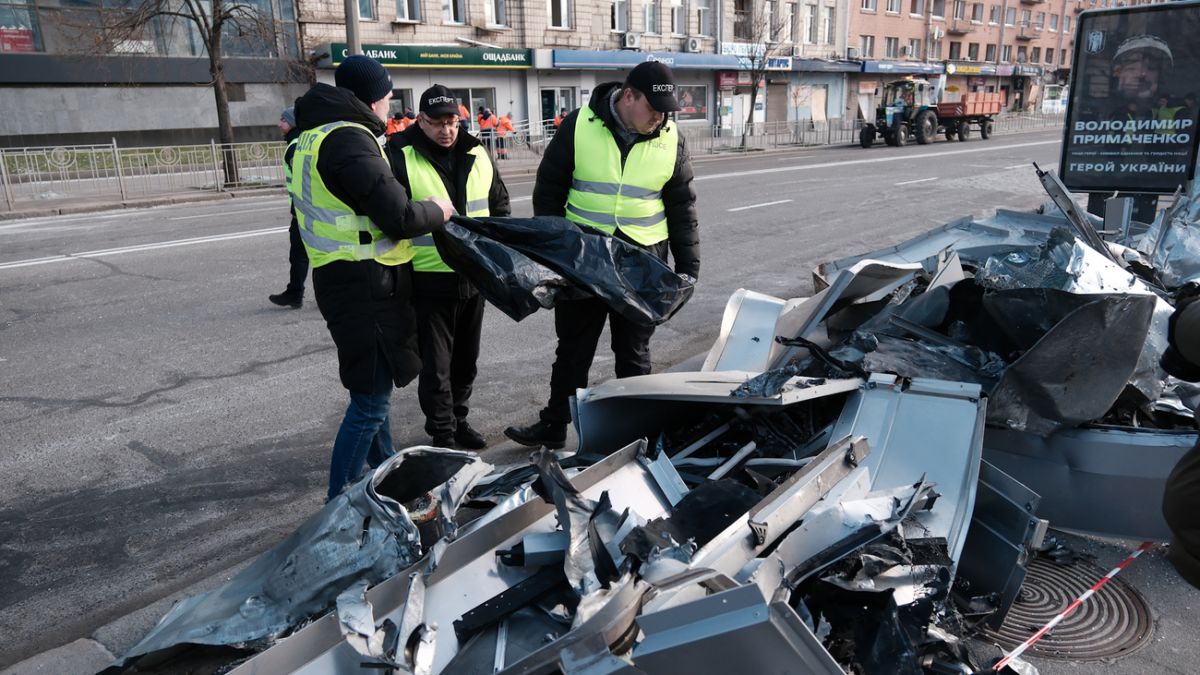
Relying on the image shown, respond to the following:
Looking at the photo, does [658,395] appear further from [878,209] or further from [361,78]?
[878,209]

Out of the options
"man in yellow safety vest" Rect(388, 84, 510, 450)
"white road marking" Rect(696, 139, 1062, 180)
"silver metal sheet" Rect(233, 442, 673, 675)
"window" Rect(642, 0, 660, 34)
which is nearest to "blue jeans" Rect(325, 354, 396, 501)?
"man in yellow safety vest" Rect(388, 84, 510, 450)

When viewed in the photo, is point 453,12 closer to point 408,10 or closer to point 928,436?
point 408,10

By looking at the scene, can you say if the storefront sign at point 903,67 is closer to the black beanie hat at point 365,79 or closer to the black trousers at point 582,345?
the black trousers at point 582,345

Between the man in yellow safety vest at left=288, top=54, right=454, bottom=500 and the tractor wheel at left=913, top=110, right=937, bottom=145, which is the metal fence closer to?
the man in yellow safety vest at left=288, top=54, right=454, bottom=500

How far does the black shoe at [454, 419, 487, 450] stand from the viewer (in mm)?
4500

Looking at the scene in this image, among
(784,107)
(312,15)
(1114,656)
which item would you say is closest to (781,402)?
(1114,656)

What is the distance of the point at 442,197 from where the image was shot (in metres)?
3.77

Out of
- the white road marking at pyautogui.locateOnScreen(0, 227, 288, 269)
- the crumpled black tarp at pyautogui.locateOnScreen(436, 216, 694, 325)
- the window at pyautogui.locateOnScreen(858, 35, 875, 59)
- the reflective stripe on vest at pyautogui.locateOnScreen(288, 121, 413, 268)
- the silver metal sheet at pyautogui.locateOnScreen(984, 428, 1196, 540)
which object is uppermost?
the window at pyautogui.locateOnScreen(858, 35, 875, 59)

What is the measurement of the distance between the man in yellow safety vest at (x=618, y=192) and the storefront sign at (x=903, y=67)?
46.6m

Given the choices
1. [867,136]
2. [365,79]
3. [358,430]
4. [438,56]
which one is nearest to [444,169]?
[365,79]

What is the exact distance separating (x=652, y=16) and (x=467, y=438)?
113 ft

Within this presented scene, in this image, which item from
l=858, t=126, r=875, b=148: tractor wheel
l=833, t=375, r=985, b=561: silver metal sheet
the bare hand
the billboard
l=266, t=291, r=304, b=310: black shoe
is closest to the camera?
l=833, t=375, r=985, b=561: silver metal sheet

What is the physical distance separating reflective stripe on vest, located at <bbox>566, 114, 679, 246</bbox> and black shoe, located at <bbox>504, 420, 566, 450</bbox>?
1.10m

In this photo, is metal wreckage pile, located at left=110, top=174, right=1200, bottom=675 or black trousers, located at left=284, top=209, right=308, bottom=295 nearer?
metal wreckage pile, located at left=110, top=174, right=1200, bottom=675
